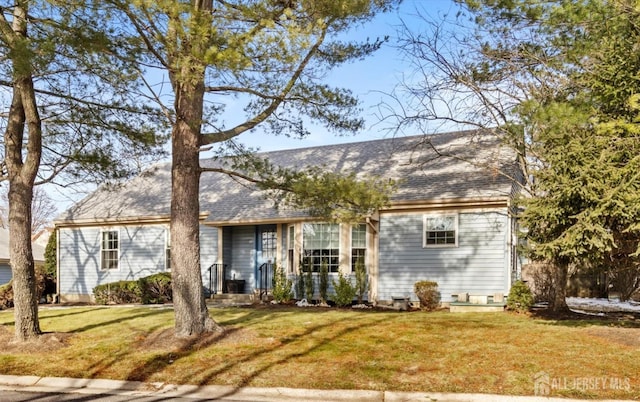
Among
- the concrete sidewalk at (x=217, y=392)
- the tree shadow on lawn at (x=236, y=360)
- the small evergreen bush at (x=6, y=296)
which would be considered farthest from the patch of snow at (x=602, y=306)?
the small evergreen bush at (x=6, y=296)

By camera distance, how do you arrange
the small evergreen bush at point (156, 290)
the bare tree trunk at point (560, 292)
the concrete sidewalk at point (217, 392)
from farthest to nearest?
the small evergreen bush at point (156, 290), the bare tree trunk at point (560, 292), the concrete sidewalk at point (217, 392)

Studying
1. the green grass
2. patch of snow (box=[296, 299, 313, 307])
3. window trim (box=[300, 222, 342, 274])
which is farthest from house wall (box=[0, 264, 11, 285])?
patch of snow (box=[296, 299, 313, 307])

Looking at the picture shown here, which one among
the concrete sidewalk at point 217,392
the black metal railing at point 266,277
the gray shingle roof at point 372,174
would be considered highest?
the gray shingle roof at point 372,174

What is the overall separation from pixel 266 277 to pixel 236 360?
355 inches

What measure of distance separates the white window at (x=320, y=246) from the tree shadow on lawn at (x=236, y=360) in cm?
563

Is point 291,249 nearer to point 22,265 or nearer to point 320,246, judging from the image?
point 320,246

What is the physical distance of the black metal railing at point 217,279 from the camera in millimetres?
17672

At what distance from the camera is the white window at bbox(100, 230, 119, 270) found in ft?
65.9

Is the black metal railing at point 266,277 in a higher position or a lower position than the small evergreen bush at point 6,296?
higher

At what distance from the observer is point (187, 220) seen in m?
9.27

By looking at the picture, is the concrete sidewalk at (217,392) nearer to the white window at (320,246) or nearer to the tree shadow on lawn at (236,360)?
the tree shadow on lawn at (236,360)

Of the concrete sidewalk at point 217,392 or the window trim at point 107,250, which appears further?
the window trim at point 107,250

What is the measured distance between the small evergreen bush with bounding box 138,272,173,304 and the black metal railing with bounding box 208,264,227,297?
133cm

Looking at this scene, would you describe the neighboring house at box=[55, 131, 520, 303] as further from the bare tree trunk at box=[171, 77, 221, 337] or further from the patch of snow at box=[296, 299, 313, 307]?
the bare tree trunk at box=[171, 77, 221, 337]
